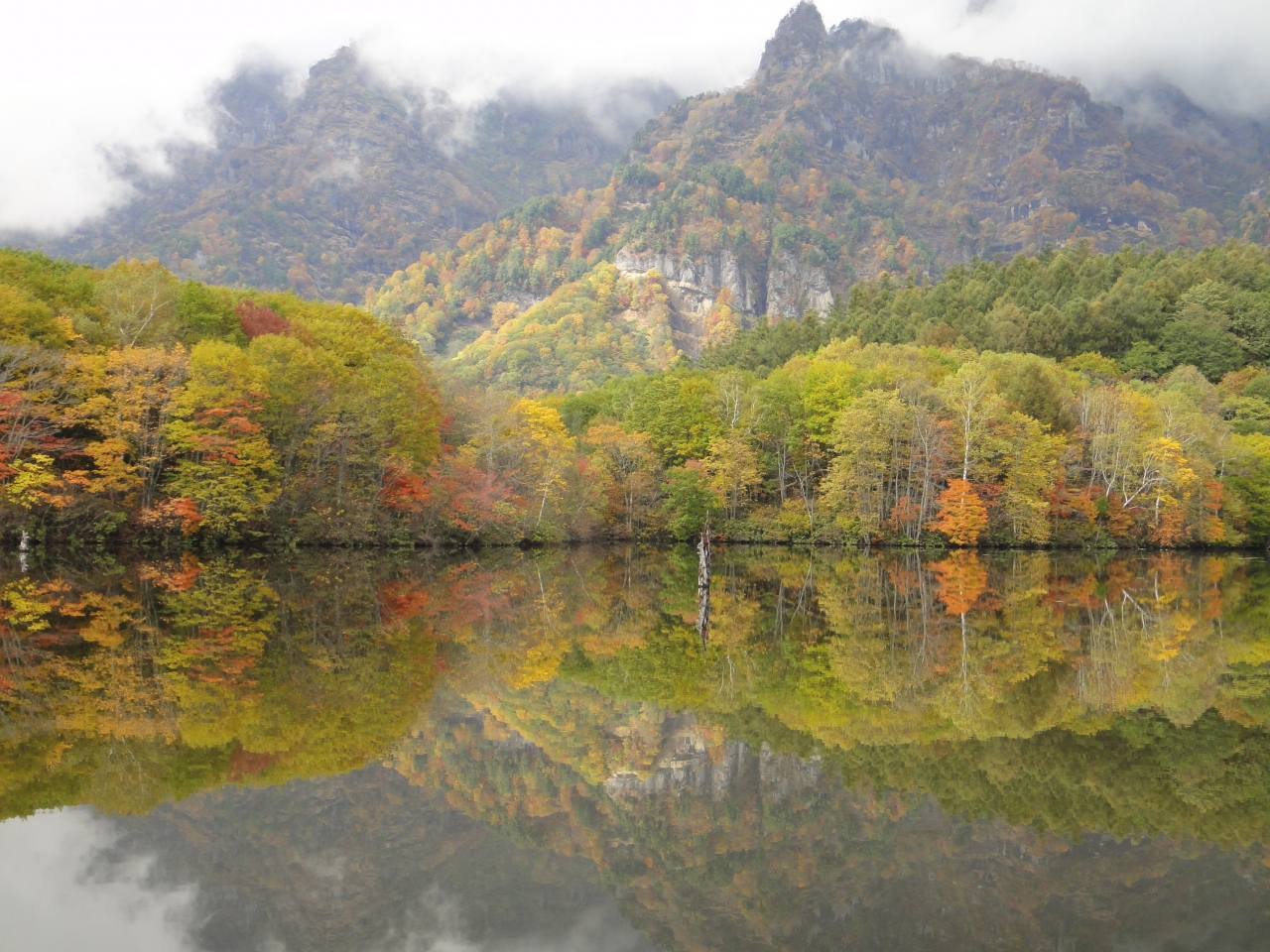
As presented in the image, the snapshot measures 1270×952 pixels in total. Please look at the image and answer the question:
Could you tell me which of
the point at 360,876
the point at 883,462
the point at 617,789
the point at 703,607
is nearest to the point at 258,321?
the point at 703,607

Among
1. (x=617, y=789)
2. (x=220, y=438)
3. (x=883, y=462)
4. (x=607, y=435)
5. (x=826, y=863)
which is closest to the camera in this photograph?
(x=826, y=863)

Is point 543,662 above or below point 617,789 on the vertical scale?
below

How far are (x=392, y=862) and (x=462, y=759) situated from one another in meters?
2.85

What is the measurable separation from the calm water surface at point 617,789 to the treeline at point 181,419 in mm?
21068

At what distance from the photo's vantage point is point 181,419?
1687 inches

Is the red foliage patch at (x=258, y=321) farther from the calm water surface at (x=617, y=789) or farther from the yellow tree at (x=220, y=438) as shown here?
the calm water surface at (x=617, y=789)

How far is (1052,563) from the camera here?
174 ft

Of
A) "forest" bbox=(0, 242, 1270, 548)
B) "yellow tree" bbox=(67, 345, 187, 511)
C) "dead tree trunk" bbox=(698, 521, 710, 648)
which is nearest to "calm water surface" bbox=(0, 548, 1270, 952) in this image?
"dead tree trunk" bbox=(698, 521, 710, 648)

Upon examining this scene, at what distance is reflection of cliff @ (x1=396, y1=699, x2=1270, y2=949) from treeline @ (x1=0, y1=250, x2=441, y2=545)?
35.4m

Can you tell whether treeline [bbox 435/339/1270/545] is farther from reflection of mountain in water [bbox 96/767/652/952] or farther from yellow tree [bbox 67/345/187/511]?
reflection of mountain in water [bbox 96/767/652/952]

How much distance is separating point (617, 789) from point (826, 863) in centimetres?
282

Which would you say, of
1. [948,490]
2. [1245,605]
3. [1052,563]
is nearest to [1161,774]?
[1245,605]

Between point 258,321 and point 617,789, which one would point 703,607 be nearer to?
point 617,789

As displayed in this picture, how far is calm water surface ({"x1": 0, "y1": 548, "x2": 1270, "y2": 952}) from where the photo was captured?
7668 mm
